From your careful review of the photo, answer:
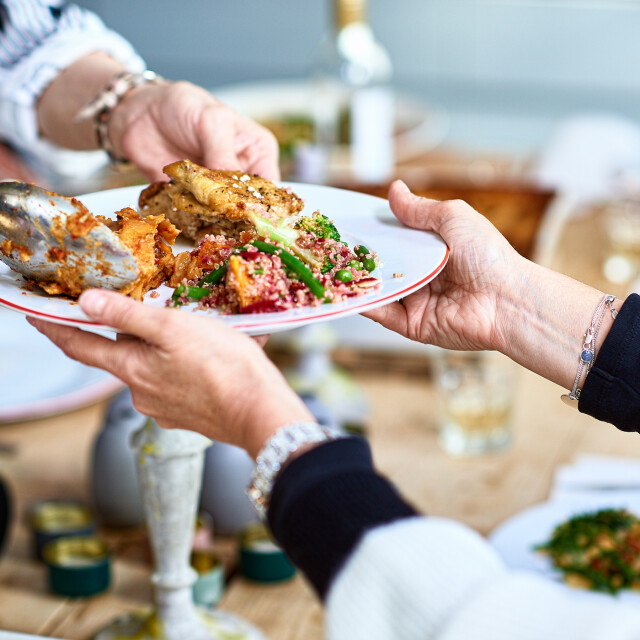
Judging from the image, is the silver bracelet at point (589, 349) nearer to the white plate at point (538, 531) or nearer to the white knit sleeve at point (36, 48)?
the white plate at point (538, 531)

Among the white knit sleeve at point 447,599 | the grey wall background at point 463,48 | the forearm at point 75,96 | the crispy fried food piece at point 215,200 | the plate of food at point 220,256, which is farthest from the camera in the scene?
the grey wall background at point 463,48

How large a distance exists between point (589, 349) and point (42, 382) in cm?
113

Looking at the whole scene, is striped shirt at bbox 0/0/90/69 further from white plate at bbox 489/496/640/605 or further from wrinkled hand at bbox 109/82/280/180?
white plate at bbox 489/496/640/605

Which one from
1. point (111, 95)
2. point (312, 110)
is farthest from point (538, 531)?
point (312, 110)

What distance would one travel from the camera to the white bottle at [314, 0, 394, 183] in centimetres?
283

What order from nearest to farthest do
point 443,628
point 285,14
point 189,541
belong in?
point 443,628, point 189,541, point 285,14

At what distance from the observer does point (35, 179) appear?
246 centimetres

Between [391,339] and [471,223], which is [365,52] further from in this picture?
[471,223]

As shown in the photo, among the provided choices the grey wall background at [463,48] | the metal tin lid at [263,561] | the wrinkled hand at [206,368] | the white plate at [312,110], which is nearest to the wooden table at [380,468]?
the metal tin lid at [263,561]

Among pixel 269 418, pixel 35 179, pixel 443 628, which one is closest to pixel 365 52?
pixel 35 179

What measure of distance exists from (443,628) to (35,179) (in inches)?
84.7

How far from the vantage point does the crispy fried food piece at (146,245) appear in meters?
0.94

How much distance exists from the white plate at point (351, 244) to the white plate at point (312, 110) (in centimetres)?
172

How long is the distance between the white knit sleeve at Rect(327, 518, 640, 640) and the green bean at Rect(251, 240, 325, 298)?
0.32 meters
